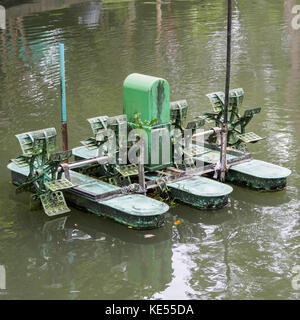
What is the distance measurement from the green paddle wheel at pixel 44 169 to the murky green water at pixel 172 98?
0.33 meters

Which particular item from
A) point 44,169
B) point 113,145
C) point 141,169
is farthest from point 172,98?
point 44,169

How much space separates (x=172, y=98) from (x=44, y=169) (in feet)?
23.4

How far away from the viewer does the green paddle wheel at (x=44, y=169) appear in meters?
10.4

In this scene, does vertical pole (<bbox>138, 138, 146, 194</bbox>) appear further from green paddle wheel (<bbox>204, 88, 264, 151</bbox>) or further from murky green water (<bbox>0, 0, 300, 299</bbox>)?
green paddle wheel (<bbox>204, 88, 264, 151</bbox>)

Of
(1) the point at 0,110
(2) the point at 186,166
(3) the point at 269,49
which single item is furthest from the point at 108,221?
(3) the point at 269,49

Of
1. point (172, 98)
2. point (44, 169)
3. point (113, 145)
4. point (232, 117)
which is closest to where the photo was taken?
point (44, 169)

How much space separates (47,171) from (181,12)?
1888 centimetres

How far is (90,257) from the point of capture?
9516mm

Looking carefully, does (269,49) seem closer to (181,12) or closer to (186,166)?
(181,12)

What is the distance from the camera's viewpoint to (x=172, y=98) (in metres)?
17.0

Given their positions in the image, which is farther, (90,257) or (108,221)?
(108,221)

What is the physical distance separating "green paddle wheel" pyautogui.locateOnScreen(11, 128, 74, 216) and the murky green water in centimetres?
33

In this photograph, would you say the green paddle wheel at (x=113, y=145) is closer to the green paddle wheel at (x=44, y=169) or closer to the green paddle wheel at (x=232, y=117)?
the green paddle wheel at (x=44, y=169)

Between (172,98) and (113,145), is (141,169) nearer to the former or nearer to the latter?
(113,145)
